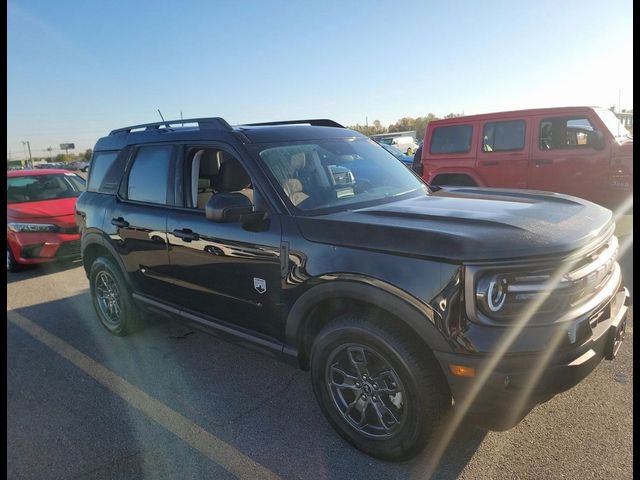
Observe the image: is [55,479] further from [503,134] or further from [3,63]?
[503,134]

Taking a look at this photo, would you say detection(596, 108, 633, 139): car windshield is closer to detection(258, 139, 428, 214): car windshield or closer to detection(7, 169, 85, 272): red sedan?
detection(258, 139, 428, 214): car windshield

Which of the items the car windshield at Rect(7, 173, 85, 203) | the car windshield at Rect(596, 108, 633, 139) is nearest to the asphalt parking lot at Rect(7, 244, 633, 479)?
the car windshield at Rect(596, 108, 633, 139)

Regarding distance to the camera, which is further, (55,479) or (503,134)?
(503,134)

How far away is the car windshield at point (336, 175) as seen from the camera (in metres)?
3.15

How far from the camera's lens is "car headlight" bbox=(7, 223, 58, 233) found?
725cm

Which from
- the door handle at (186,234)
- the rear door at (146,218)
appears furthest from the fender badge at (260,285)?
the rear door at (146,218)

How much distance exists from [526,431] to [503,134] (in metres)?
6.08

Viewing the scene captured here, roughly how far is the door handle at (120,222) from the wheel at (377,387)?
7.50 feet

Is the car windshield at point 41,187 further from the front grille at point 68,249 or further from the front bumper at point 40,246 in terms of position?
the front grille at point 68,249

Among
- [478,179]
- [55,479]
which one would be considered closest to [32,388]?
[55,479]

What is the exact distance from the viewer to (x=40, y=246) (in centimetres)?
725

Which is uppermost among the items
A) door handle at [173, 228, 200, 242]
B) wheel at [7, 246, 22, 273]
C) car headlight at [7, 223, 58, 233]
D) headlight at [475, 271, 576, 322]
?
door handle at [173, 228, 200, 242]

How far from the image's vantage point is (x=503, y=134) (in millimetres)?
7855

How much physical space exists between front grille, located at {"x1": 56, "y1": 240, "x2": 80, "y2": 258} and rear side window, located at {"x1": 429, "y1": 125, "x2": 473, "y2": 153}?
6.24 m
